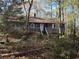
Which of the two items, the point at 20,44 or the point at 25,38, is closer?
the point at 20,44

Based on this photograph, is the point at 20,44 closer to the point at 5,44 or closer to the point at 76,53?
the point at 5,44

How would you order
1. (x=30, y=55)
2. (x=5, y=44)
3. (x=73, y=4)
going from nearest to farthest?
(x=30, y=55) < (x=5, y=44) < (x=73, y=4)

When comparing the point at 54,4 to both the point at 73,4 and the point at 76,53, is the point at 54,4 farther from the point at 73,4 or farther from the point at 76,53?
the point at 76,53

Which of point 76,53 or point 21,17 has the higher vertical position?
point 21,17

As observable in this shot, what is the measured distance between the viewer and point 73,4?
2564 cm

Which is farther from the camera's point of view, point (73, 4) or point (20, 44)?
point (73, 4)

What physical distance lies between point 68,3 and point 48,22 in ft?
78.4

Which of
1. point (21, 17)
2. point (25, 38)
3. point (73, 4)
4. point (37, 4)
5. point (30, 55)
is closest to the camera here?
point (30, 55)

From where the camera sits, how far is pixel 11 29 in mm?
17953

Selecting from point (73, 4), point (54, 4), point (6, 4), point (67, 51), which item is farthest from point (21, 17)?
point (54, 4)

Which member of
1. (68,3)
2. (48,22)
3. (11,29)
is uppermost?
(68,3)

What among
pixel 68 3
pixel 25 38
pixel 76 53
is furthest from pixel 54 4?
pixel 76 53

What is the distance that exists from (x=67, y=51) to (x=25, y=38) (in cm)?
739

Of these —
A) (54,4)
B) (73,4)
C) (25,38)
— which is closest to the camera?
(25,38)
